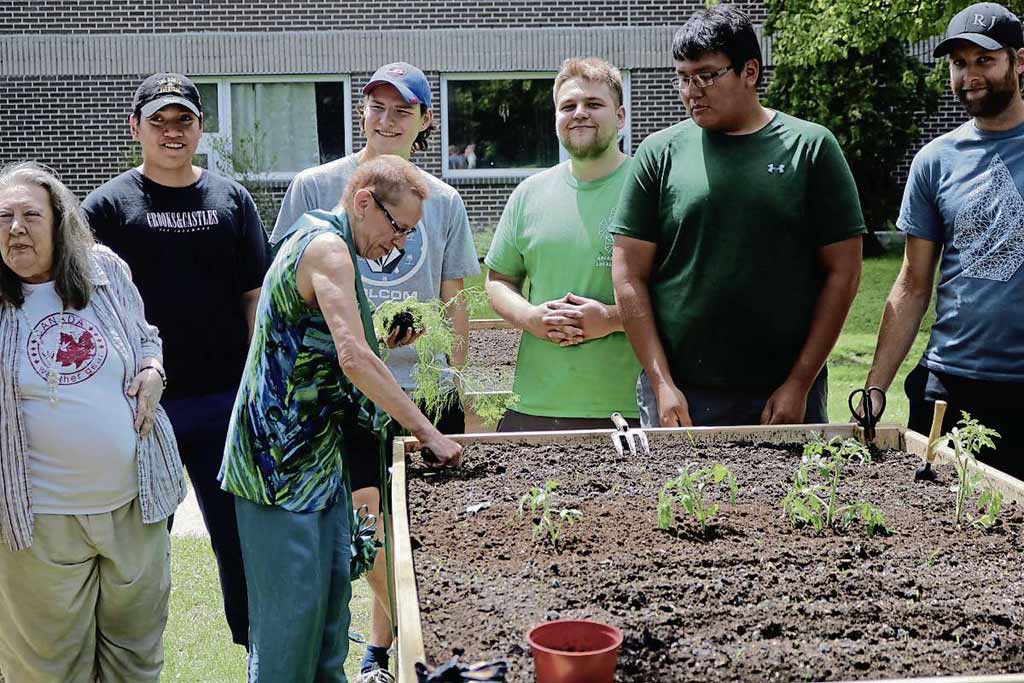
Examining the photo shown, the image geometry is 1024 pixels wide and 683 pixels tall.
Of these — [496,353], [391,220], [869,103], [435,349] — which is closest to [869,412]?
[435,349]

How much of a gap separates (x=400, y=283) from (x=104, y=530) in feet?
4.56

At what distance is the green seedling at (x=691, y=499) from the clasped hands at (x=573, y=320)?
953 millimetres

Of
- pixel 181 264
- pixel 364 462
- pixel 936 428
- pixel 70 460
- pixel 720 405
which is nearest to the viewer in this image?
pixel 936 428

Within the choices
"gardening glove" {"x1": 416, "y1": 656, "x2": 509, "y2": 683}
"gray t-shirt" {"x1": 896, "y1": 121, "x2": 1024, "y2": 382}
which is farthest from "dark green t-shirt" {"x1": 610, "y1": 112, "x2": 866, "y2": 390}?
"gardening glove" {"x1": 416, "y1": 656, "x2": 509, "y2": 683}

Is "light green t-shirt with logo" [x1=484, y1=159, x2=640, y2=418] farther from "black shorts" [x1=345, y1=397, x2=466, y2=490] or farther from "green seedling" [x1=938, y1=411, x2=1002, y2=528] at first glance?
"green seedling" [x1=938, y1=411, x2=1002, y2=528]

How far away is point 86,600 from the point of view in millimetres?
3541

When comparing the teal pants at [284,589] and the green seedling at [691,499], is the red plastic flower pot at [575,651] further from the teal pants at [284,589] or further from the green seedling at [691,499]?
the teal pants at [284,589]

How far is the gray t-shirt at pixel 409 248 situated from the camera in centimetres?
424

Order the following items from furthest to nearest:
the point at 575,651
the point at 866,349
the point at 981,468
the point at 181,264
Result: the point at 866,349, the point at 181,264, the point at 981,468, the point at 575,651

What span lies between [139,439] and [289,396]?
0.79 meters

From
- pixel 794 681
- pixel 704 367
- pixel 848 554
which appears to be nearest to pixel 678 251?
pixel 704 367

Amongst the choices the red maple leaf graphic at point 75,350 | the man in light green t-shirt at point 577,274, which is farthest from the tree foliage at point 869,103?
the red maple leaf graphic at point 75,350

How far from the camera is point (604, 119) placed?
163 inches

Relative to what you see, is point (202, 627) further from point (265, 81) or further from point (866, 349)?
point (265, 81)
